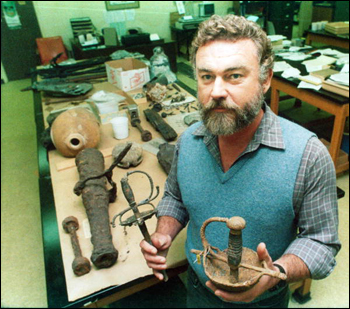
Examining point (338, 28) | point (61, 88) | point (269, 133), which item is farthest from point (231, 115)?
point (338, 28)

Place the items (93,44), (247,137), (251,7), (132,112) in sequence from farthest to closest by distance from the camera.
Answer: (93,44), (251,7), (132,112), (247,137)

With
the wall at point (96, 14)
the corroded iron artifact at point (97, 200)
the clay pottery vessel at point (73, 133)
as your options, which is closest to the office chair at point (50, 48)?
the wall at point (96, 14)

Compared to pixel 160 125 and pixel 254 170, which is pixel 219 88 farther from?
pixel 160 125

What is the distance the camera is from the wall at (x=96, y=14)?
4023 mm

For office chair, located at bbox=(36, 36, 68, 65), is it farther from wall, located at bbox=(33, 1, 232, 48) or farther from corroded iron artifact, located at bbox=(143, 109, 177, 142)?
corroded iron artifact, located at bbox=(143, 109, 177, 142)

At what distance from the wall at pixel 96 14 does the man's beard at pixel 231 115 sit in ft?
7.96

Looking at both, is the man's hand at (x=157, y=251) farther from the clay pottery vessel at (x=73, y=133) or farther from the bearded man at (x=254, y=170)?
the clay pottery vessel at (x=73, y=133)

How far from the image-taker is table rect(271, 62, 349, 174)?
249 cm

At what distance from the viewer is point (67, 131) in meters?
A: 1.93

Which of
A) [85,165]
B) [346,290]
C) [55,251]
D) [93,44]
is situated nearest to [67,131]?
[85,165]

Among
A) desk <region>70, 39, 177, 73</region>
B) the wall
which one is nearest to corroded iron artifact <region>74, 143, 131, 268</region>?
the wall

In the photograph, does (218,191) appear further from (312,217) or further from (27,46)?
(27,46)

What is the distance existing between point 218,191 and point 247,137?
0.77 feet

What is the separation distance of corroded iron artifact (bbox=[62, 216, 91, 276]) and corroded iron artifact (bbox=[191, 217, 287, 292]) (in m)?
0.55
